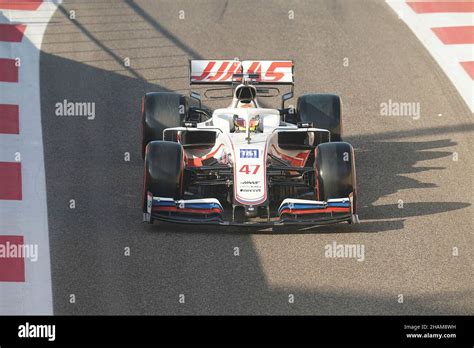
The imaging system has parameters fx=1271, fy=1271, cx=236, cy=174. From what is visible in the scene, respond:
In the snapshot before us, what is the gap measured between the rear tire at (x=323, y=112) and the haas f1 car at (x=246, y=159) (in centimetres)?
1

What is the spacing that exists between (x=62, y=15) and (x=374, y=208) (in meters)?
11.2

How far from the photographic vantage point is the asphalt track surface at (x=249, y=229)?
560 inches

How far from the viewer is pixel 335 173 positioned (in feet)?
52.5

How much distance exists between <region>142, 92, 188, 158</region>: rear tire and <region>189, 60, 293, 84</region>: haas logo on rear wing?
0.45m

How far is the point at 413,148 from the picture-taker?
2014 cm

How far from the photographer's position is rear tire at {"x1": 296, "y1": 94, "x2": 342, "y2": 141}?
18.4 m

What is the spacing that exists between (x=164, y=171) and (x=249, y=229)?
51.1 inches

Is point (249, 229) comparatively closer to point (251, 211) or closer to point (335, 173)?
point (251, 211)

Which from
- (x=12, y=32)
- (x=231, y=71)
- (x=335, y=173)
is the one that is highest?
(x=12, y=32)

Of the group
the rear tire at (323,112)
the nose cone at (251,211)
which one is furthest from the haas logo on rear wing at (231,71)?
the nose cone at (251,211)

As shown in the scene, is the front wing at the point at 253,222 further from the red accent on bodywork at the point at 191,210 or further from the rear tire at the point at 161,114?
the rear tire at the point at 161,114

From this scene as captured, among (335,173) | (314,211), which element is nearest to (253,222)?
(314,211)

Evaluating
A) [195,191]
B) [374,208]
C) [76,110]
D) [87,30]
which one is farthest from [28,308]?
[87,30]

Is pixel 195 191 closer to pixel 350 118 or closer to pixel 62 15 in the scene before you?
pixel 350 118
